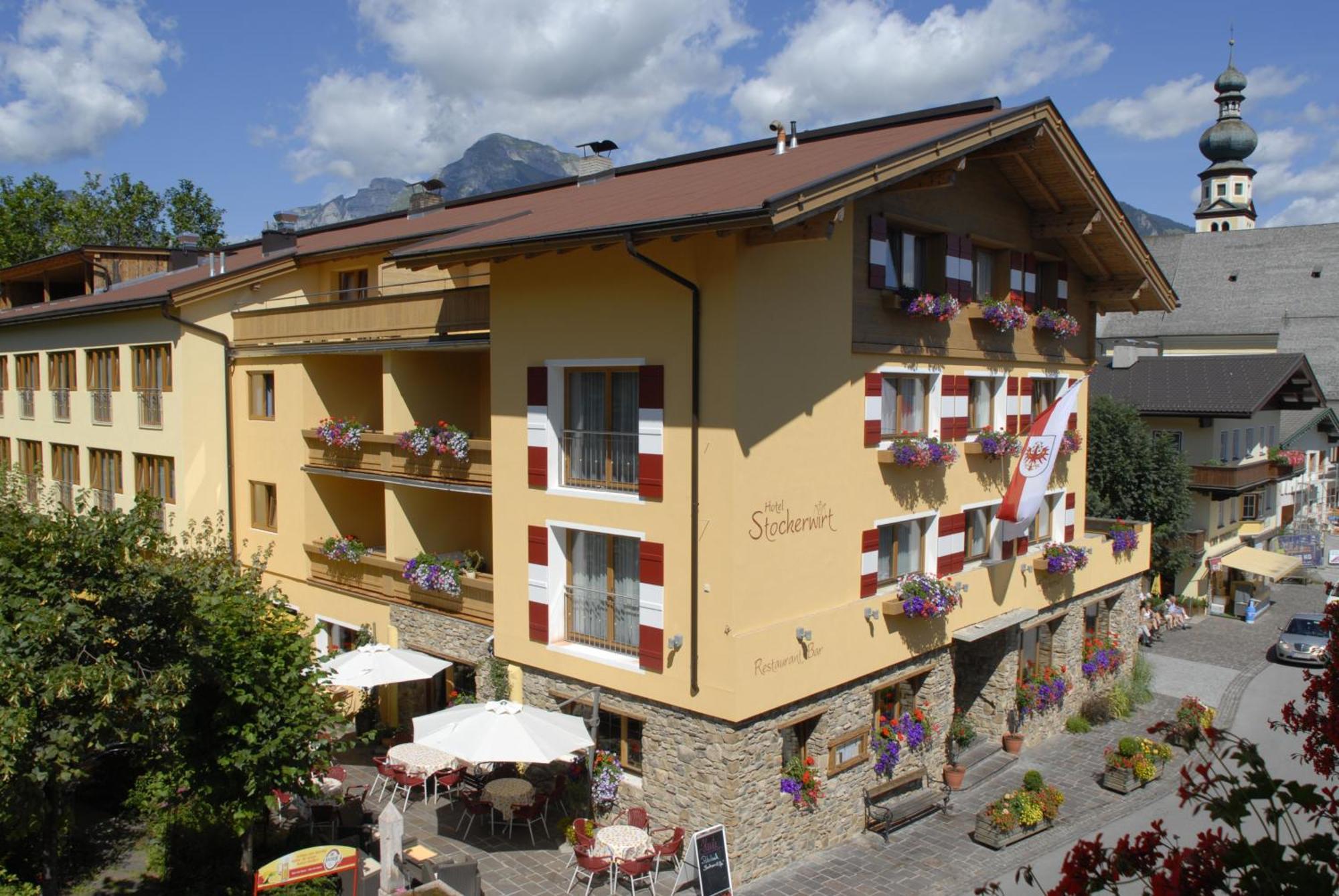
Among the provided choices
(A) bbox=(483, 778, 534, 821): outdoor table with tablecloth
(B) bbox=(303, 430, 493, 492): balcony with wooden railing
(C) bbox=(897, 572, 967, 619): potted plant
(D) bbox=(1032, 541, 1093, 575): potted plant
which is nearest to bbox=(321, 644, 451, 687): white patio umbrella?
(A) bbox=(483, 778, 534, 821): outdoor table with tablecloth

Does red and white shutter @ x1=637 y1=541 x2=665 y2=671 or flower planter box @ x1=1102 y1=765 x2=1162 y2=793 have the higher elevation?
red and white shutter @ x1=637 y1=541 x2=665 y2=671

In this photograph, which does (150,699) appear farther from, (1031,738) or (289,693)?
(1031,738)

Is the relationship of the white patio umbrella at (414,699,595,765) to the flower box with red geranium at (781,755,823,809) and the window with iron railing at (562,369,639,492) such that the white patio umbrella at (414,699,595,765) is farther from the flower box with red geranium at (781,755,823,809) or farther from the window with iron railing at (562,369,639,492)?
the window with iron railing at (562,369,639,492)

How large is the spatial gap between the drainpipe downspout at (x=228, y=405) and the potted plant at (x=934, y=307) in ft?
48.9

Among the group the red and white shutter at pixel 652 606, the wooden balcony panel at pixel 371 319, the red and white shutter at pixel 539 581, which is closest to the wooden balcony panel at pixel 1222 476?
the red and white shutter at pixel 652 606

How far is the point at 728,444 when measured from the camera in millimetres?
12648

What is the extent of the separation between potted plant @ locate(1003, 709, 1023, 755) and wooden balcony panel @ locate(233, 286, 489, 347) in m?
12.3

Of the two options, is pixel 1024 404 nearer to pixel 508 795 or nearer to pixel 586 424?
pixel 586 424

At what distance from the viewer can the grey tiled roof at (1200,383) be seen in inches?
1270

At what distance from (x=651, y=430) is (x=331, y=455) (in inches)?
354

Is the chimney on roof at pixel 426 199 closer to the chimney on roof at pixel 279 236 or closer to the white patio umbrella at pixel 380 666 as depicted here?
the chimney on roof at pixel 279 236

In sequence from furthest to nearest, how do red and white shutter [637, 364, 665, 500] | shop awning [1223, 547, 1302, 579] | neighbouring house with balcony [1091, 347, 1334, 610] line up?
shop awning [1223, 547, 1302, 579]
neighbouring house with balcony [1091, 347, 1334, 610]
red and white shutter [637, 364, 665, 500]

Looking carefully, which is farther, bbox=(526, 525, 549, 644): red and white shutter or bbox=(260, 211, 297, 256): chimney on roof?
bbox=(260, 211, 297, 256): chimney on roof

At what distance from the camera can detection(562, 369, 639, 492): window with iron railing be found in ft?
46.1
